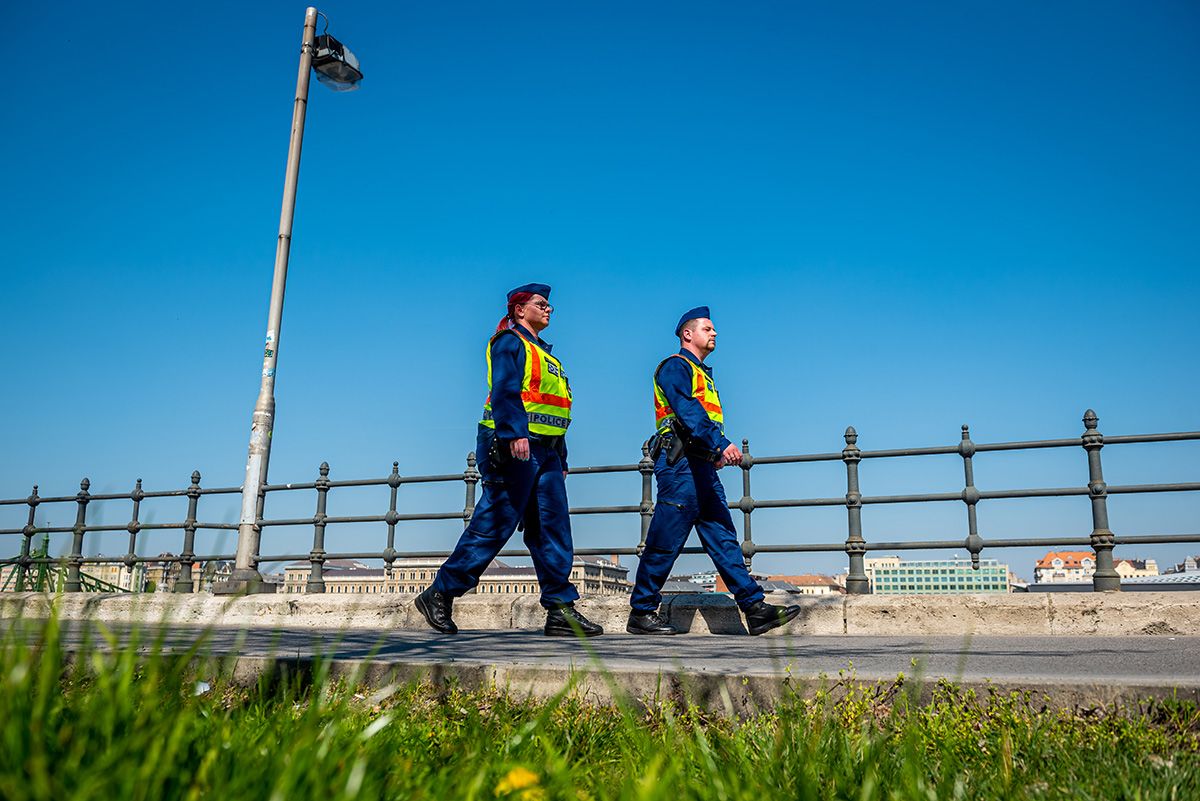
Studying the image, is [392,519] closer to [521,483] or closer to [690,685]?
[521,483]

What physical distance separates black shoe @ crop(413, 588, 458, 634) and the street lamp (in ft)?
9.27

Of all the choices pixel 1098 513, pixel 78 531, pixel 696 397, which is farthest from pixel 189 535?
pixel 1098 513

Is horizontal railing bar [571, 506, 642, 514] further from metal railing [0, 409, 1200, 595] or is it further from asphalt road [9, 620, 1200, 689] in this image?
asphalt road [9, 620, 1200, 689]

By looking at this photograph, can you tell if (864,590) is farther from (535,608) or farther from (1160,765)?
(1160,765)

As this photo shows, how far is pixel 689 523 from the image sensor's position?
211 inches

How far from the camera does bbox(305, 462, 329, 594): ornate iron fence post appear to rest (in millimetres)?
8859

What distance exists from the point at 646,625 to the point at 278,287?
508 cm

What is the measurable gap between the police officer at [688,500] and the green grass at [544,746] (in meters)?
2.87

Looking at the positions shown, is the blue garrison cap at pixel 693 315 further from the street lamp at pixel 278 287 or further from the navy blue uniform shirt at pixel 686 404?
the street lamp at pixel 278 287

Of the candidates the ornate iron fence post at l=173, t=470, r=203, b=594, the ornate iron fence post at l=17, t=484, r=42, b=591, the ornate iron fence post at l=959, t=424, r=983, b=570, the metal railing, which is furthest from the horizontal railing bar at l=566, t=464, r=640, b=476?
the ornate iron fence post at l=17, t=484, r=42, b=591

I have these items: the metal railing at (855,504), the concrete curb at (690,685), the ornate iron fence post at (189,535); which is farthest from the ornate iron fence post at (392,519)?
the concrete curb at (690,685)

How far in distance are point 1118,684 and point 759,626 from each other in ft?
10.5

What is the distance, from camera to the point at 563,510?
5211 mm

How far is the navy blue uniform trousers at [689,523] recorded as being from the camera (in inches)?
210
